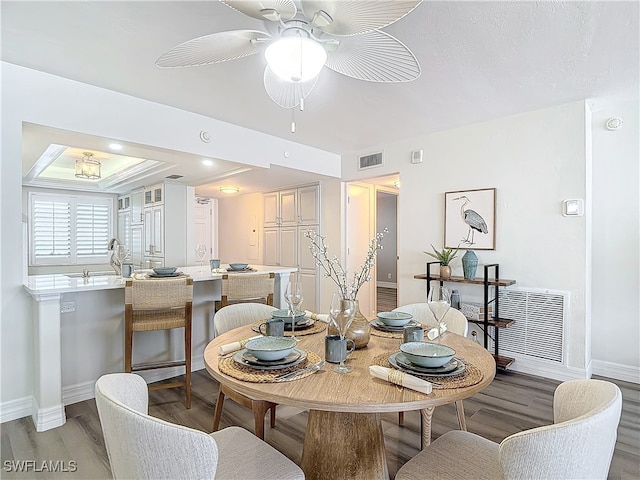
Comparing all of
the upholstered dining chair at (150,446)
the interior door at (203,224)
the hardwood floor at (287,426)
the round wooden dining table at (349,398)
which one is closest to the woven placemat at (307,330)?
the round wooden dining table at (349,398)

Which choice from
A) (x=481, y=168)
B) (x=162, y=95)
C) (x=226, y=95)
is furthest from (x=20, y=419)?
(x=481, y=168)

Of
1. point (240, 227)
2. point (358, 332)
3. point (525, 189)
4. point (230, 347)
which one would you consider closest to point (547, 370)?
point (525, 189)

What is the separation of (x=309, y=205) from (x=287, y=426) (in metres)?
3.51

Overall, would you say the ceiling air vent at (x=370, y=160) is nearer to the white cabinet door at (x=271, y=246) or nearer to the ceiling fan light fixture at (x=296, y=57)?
the white cabinet door at (x=271, y=246)

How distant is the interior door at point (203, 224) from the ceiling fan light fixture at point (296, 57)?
5823 millimetres

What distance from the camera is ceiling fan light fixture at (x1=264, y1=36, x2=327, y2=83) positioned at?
1.51m

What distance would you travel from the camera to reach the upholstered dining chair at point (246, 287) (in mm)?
2896

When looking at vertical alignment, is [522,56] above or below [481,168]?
above

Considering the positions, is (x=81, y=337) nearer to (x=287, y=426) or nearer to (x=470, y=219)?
(x=287, y=426)

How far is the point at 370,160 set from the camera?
447 cm

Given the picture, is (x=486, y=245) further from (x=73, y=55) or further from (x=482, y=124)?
(x=73, y=55)

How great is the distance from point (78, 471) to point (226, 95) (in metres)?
2.65

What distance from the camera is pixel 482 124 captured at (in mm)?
3484

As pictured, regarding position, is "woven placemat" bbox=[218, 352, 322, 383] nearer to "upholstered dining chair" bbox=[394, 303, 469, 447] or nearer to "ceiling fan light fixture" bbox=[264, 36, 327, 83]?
"upholstered dining chair" bbox=[394, 303, 469, 447]
